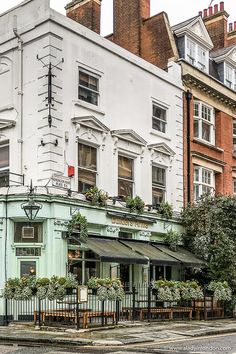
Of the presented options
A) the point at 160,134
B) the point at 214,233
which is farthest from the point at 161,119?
the point at 214,233

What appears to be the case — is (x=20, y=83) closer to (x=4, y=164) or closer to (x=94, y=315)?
(x=4, y=164)

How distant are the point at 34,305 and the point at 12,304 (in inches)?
33.4

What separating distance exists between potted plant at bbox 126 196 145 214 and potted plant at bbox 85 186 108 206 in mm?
1502

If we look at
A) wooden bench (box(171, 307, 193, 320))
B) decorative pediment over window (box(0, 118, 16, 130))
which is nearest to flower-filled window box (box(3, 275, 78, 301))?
wooden bench (box(171, 307, 193, 320))

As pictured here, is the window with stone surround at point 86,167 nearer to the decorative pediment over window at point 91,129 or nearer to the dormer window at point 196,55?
the decorative pediment over window at point 91,129

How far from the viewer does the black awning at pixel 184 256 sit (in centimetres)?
2327

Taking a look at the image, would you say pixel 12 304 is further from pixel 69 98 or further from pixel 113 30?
pixel 113 30

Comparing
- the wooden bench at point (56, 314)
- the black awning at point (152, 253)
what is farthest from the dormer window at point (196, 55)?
the wooden bench at point (56, 314)

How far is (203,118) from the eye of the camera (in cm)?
2877

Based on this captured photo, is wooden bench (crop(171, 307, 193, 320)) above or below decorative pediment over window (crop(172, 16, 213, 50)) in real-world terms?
below

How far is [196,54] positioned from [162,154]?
6.70 metres

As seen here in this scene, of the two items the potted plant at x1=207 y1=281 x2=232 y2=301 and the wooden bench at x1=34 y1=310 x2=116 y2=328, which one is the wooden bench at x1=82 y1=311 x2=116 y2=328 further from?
the potted plant at x1=207 y1=281 x2=232 y2=301

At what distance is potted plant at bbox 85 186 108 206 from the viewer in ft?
68.6

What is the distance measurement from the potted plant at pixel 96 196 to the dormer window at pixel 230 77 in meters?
13.3
